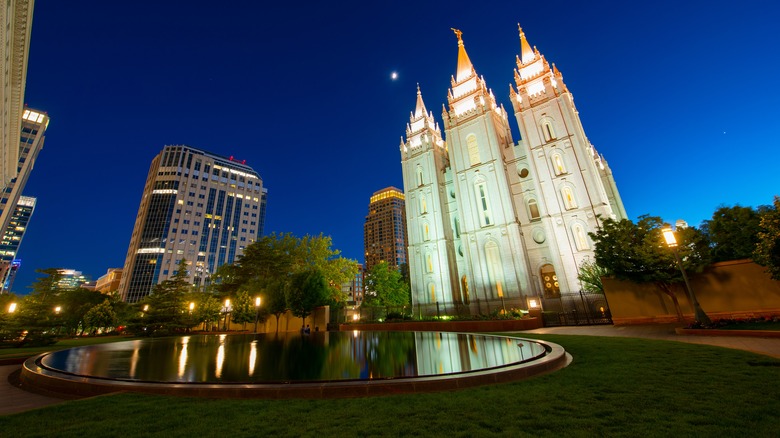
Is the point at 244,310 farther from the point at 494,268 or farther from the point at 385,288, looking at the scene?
the point at 494,268

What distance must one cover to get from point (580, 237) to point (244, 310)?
3262 cm

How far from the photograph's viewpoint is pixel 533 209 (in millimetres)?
35469

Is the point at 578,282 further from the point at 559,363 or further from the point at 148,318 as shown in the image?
the point at 148,318

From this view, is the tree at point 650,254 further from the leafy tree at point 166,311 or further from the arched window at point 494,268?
the leafy tree at point 166,311

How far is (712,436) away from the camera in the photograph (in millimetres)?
2920

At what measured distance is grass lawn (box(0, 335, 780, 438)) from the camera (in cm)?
340

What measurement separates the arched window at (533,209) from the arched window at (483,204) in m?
4.39

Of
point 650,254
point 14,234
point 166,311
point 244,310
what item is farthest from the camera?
point 14,234

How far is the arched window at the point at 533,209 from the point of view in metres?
35.1

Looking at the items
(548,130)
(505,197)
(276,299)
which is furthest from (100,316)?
(548,130)

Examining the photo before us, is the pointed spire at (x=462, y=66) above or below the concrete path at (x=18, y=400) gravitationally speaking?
above

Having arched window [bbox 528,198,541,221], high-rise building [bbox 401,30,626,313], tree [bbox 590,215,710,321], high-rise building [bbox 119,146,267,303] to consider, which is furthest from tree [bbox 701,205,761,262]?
high-rise building [bbox 119,146,267,303]

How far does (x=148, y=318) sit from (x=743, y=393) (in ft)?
111

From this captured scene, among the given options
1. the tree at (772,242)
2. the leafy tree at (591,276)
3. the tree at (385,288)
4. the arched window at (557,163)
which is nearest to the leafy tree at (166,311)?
Answer: the tree at (385,288)
